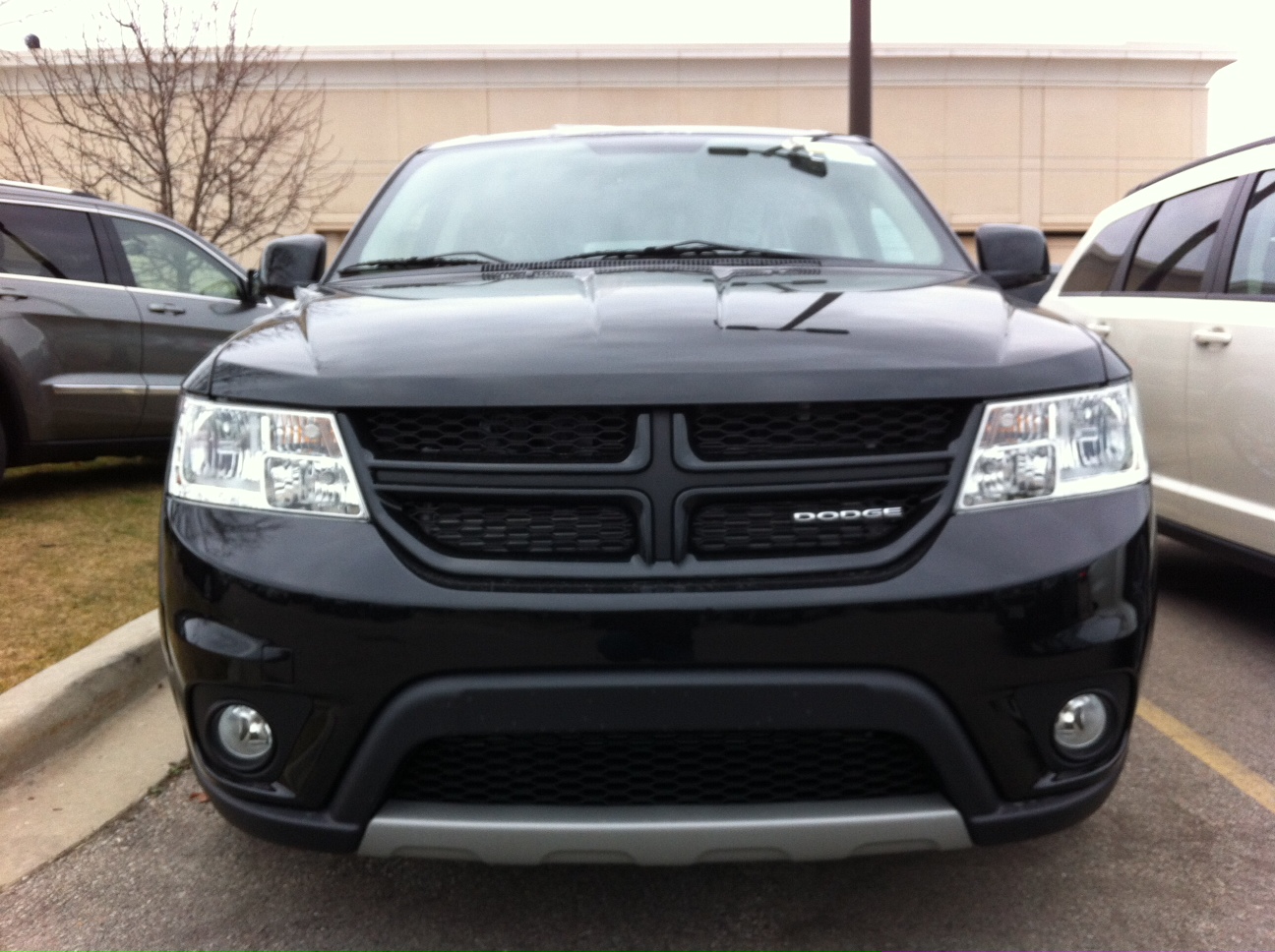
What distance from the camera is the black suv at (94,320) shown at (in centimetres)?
663

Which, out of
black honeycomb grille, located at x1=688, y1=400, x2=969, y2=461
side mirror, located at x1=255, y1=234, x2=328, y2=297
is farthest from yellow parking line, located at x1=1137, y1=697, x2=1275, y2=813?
side mirror, located at x1=255, y1=234, x2=328, y2=297

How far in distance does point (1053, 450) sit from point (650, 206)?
5.29ft

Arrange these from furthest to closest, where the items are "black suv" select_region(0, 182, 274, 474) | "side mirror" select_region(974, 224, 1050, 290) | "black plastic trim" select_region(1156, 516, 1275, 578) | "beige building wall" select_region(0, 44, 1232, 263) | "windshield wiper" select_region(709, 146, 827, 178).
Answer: "beige building wall" select_region(0, 44, 1232, 263) → "black suv" select_region(0, 182, 274, 474) → "black plastic trim" select_region(1156, 516, 1275, 578) → "windshield wiper" select_region(709, 146, 827, 178) → "side mirror" select_region(974, 224, 1050, 290)

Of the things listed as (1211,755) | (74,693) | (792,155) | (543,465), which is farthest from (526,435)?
(1211,755)

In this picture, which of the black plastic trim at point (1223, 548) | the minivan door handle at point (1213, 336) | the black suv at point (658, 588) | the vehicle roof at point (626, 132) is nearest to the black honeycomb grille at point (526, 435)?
the black suv at point (658, 588)

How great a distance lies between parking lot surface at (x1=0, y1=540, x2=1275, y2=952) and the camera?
2.50 metres

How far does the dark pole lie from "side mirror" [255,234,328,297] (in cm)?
797

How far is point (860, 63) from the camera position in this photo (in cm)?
1077

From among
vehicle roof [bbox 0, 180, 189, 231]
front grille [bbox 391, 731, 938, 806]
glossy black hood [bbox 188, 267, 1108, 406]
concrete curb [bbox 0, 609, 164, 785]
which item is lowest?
concrete curb [bbox 0, 609, 164, 785]

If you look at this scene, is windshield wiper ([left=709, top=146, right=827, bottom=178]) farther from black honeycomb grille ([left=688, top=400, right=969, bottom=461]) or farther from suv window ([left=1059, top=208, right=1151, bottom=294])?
suv window ([left=1059, top=208, right=1151, bottom=294])

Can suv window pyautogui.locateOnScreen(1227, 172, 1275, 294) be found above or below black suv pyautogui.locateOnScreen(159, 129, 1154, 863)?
above

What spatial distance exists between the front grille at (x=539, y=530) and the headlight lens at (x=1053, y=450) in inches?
24.1

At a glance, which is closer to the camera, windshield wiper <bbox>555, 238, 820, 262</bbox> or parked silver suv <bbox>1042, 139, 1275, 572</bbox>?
→ windshield wiper <bbox>555, 238, 820, 262</bbox>

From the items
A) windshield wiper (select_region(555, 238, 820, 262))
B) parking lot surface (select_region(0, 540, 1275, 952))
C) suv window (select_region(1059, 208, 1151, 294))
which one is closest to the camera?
parking lot surface (select_region(0, 540, 1275, 952))
